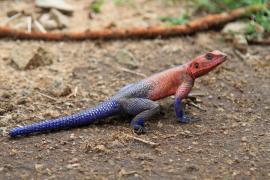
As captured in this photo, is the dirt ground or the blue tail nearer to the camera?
the dirt ground

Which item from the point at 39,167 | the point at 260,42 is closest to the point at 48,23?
the point at 260,42

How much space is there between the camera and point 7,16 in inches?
307

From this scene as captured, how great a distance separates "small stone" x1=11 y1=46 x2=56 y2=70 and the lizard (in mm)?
1597

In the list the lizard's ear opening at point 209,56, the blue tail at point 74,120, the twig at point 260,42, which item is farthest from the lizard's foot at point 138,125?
the twig at point 260,42

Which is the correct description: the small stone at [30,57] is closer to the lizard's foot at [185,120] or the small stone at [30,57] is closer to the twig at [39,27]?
the twig at [39,27]

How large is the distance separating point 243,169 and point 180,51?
3.15m

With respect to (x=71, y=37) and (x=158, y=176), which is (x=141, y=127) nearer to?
(x=158, y=176)

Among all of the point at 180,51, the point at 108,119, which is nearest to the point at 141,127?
the point at 108,119

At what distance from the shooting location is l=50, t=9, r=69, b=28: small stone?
753cm

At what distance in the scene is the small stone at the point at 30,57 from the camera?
6.29 metres

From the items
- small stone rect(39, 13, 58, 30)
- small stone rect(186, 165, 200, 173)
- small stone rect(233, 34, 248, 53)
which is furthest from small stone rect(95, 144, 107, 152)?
small stone rect(39, 13, 58, 30)

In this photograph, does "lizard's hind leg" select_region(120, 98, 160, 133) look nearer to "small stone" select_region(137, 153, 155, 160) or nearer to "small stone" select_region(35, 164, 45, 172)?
"small stone" select_region(137, 153, 155, 160)

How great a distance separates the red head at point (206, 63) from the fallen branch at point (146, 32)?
2.11 m

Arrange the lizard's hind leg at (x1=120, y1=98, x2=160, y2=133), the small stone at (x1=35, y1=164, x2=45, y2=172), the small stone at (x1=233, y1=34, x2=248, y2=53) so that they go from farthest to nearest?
1. the small stone at (x1=233, y1=34, x2=248, y2=53)
2. the lizard's hind leg at (x1=120, y1=98, x2=160, y2=133)
3. the small stone at (x1=35, y1=164, x2=45, y2=172)
